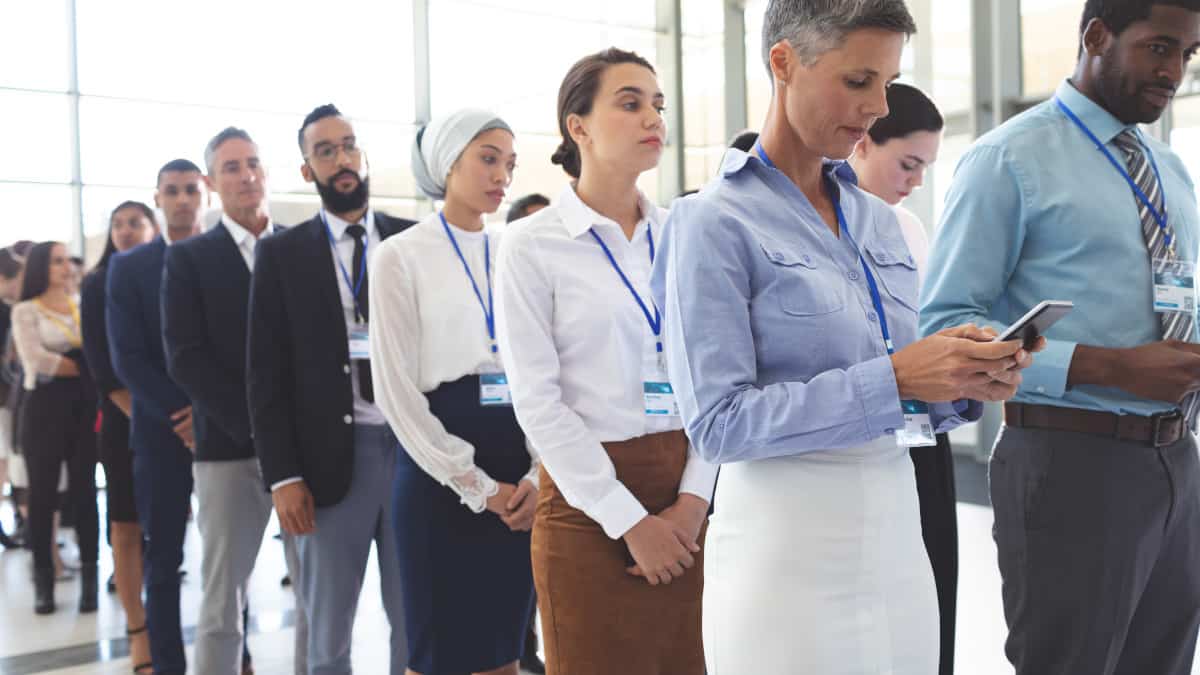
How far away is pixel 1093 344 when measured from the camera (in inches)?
74.2

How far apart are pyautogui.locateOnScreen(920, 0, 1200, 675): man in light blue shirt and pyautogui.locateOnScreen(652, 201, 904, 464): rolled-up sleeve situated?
0.72 metres

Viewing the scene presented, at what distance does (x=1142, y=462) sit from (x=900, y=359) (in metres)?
0.88

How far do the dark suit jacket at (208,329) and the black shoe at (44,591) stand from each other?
8.25 feet

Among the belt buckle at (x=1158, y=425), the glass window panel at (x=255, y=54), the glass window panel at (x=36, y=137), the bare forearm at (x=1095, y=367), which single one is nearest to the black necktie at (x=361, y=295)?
the bare forearm at (x=1095, y=367)

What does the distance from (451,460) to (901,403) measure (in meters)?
1.37

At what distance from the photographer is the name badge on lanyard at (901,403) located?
50.4 inches

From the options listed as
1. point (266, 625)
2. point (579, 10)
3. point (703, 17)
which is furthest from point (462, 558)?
point (703, 17)

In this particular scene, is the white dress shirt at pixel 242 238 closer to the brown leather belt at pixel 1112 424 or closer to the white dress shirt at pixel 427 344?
the white dress shirt at pixel 427 344

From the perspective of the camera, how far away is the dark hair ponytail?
2184mm

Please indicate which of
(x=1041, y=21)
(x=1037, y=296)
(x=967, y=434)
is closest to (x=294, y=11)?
Result: (x=1041, y=21)

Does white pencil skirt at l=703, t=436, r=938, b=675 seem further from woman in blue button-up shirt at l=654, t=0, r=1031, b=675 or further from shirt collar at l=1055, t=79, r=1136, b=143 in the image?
shirt collar at l=1055, t=79, r=1136, b=143

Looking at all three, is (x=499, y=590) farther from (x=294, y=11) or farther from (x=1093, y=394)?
(x=294, y=11)

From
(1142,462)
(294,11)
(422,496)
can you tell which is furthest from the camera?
Answer: (294,11)

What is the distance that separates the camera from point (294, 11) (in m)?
8.88
